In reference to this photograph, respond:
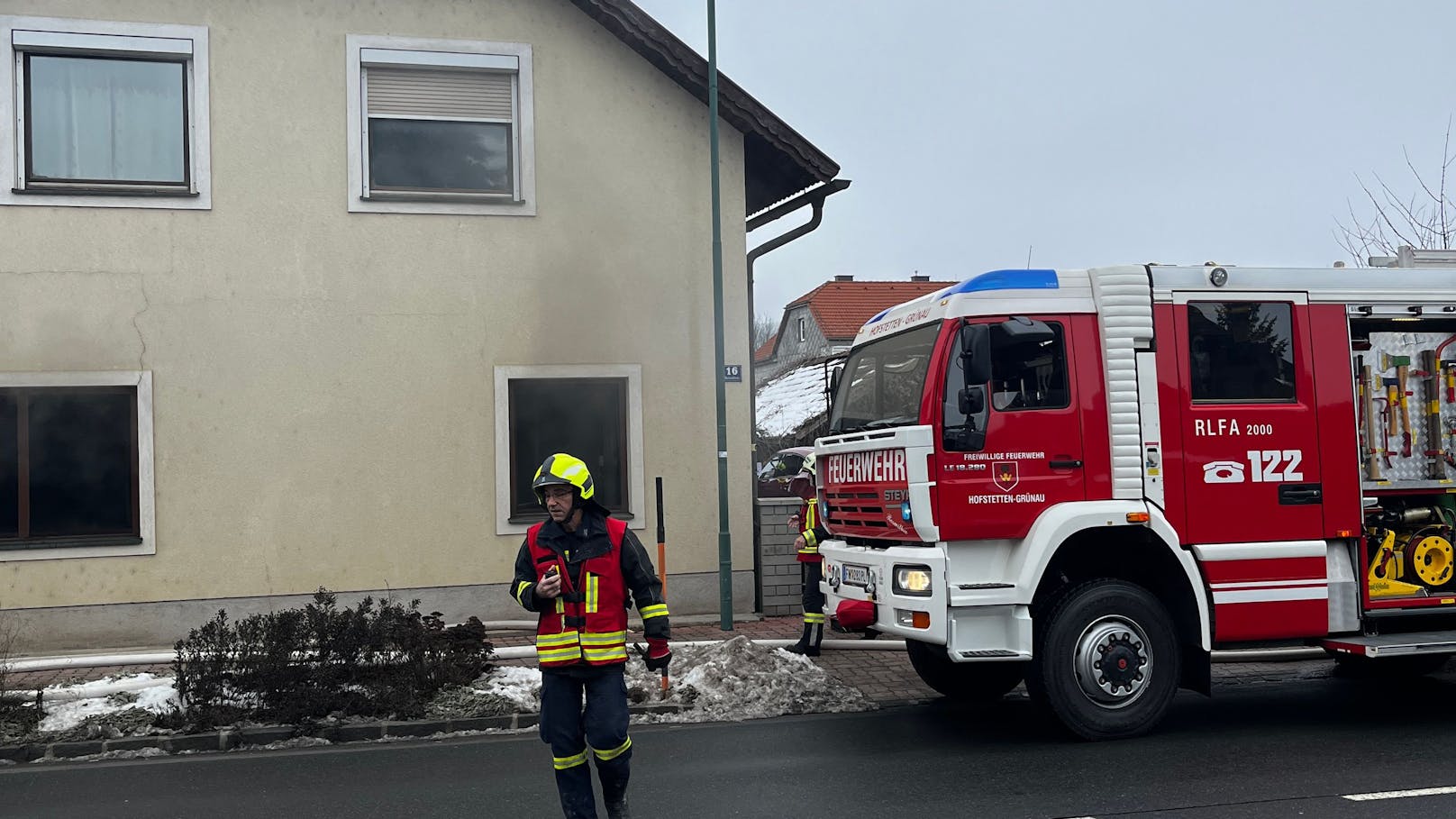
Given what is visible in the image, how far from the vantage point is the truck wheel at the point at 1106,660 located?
746 centimetres

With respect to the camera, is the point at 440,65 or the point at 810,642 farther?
the point at 440,65

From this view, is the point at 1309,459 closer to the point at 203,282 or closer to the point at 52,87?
the point at 203,282

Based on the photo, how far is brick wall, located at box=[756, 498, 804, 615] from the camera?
1292cm

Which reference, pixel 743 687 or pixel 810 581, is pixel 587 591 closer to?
pixel 743 687

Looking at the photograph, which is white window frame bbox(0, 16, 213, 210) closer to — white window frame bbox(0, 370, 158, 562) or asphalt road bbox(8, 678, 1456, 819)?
white window frame bbox(0, 370, 158, 562)

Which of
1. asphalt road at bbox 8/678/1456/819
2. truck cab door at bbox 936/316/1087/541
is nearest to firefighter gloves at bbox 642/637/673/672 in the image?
asphalt road at bbox 8/678/1456/819

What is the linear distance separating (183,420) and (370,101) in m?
3.68

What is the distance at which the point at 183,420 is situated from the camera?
38.8 ft

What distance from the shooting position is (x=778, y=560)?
13.0 meters

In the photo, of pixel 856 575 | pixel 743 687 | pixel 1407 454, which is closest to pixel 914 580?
pixel 856 575

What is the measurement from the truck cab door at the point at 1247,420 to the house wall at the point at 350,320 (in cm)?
591

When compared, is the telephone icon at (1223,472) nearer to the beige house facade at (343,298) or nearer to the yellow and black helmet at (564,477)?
the yellow and black helmet at (564,477)

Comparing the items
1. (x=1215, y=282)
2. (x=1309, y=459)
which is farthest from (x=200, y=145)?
(x=1309, y=459)

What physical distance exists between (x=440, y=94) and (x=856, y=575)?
7.34 m
